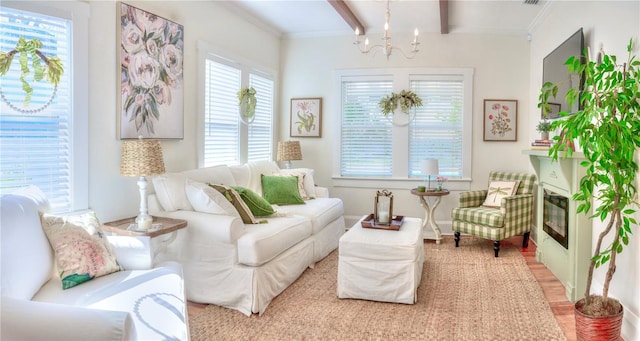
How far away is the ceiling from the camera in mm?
4621

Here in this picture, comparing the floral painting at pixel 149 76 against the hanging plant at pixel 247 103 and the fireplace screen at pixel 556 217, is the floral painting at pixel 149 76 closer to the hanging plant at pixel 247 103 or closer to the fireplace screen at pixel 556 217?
the hanging plant at pixel 247 103

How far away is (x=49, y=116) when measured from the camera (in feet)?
9.13

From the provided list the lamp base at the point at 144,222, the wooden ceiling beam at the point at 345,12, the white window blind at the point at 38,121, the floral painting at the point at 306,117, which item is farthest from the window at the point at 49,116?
the floral painting at the point at 306,117

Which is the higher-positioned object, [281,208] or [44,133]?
[44,133]

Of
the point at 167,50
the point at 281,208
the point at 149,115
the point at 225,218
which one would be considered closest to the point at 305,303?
the point at 225,218

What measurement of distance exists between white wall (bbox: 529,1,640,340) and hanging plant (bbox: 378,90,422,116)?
167cm

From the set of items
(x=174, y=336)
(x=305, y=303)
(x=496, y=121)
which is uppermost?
(x=496, y=121)

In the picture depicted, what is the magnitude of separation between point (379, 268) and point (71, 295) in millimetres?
1982

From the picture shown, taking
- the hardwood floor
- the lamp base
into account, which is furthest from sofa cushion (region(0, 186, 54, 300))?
the hardwood floor

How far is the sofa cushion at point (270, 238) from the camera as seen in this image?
3.11 meters

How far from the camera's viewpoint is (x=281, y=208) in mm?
4484

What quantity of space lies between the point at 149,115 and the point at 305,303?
76.1 inches

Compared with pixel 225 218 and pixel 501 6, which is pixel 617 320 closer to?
pixel 225 218

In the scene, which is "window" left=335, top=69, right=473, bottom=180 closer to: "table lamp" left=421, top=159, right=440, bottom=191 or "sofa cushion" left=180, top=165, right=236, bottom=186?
"table lamp" left=421, top=159, right=440, bottom=191
